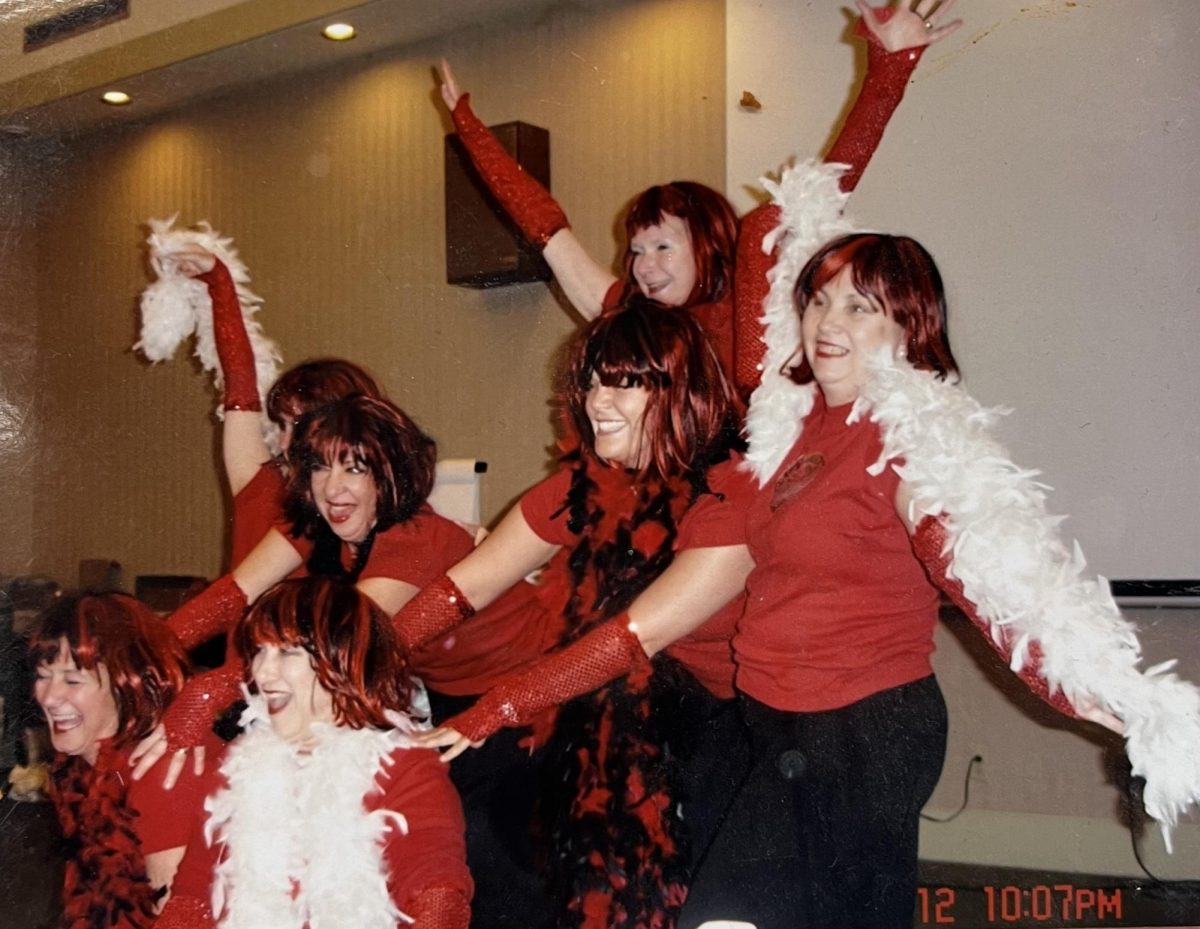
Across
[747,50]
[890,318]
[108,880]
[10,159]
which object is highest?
[747,50]

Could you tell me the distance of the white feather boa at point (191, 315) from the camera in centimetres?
220

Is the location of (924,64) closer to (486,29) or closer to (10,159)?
(486,29)

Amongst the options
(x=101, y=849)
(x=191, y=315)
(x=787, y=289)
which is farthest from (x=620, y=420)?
(x=191, y=315)

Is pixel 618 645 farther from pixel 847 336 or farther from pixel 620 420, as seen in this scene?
pixel 847 336

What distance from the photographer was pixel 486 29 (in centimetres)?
260

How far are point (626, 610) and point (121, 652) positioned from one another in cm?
74

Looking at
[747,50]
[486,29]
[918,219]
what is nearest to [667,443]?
[918,219]

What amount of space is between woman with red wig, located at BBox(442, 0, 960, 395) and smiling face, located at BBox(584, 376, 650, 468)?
148mm

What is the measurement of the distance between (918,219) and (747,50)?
471 mm

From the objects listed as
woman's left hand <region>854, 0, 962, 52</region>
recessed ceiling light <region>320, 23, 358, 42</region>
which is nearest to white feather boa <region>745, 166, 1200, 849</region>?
woman's left hand <region>854, 0, 962, 52</region>

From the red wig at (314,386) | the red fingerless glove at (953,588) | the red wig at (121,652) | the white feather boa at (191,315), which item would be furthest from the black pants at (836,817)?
the white feather boa at (191,315)

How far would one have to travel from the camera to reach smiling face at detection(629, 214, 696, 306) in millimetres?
1870

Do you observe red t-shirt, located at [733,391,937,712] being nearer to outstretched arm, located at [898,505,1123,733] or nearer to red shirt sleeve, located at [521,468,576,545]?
outstretched arm, located at [898,505,1123,733]

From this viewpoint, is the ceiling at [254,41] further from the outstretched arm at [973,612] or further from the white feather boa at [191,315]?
the outstretched arm at [973,612]
